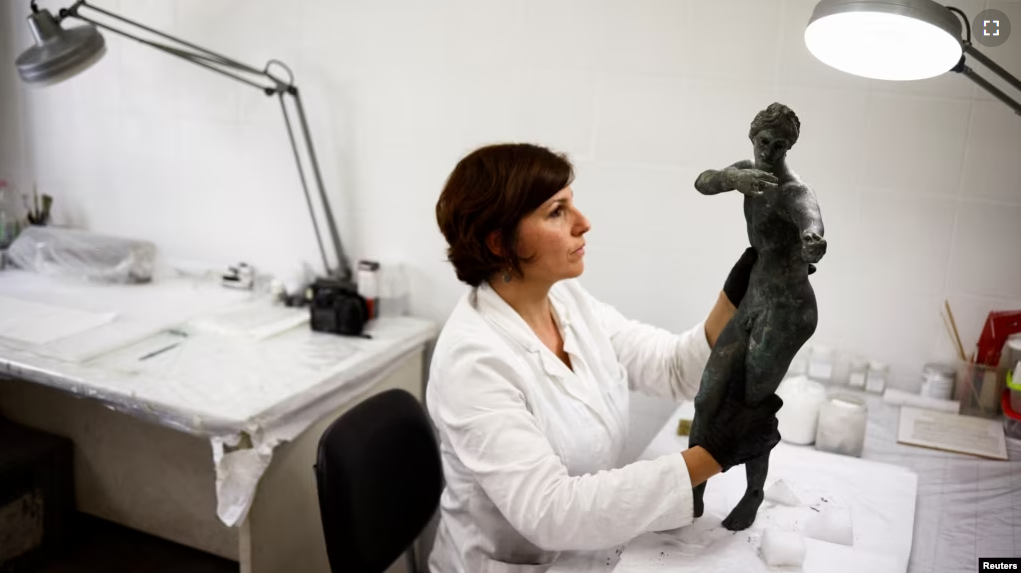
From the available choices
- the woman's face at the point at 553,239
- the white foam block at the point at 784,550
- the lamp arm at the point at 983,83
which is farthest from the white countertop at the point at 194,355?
the lamp arm at the point at 983,83

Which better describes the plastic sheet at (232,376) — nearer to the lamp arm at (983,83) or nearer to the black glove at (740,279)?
the black glove at (740,279)

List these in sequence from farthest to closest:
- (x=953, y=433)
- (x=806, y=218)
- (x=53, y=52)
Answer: (x=53, y=52) < (x=953, y=433) < (x=806, y=218)

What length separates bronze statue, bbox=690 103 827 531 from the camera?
1.12 m

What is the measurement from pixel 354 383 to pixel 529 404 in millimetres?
756

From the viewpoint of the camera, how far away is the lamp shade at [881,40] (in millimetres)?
1255

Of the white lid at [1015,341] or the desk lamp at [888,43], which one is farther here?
the white lid at [1015,341]

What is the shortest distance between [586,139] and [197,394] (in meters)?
1.13

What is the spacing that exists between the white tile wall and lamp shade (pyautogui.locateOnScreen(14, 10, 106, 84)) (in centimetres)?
52

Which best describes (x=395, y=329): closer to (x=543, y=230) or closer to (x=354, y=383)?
(x=354, y=383)

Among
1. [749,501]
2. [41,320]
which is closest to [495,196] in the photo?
[749,501]

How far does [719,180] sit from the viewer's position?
3.78 ft

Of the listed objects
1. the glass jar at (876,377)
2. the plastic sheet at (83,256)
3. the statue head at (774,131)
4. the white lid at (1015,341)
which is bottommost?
the glass jar at (876,377)

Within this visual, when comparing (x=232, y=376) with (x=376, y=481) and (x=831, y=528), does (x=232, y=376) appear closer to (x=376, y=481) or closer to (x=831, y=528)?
(x=376, y=481)

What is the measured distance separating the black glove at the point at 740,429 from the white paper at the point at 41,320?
1669 millimetres
